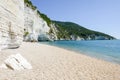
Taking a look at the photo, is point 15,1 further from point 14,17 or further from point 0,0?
point 0,0

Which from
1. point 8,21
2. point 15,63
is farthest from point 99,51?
point 15,63

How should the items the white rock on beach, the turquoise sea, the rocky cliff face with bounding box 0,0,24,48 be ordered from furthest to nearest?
the turquoise sea < the rocky cliff face with bounding box 0,0,24,48 < the white rock on beach

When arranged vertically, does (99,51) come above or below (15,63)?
below


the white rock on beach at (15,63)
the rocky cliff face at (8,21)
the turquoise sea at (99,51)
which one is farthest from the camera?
the turquoise sea at (99,51)

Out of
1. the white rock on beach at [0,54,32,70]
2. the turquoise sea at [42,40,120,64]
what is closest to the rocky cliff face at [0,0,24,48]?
the white rock on beach at [0,54,32,70]

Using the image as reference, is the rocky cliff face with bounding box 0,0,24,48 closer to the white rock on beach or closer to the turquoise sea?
the white rock on beach

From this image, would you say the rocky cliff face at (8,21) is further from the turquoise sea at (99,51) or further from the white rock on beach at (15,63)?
the turquoise sea at (99,51)

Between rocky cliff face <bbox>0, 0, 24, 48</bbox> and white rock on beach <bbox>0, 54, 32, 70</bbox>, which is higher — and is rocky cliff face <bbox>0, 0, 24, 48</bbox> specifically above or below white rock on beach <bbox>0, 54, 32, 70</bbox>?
above

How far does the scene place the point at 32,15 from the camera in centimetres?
5328

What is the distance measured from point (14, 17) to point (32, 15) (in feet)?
135

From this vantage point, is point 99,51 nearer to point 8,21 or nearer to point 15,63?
point 8,21

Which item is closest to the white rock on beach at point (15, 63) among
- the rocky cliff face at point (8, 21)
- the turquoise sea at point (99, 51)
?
the rocky cliff face at point (8, 21)

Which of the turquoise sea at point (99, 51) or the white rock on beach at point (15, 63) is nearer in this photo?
the white rock on beach at point (15, 63)

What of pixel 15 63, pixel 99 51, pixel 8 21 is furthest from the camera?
pixel 99 51
